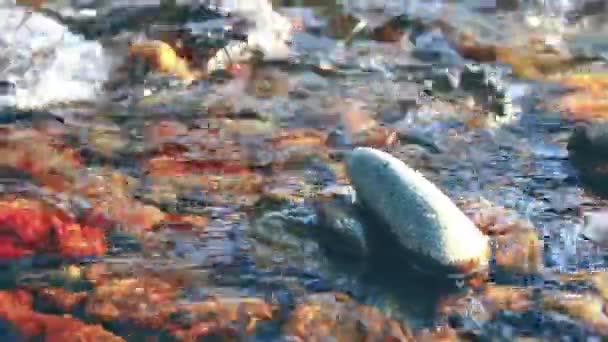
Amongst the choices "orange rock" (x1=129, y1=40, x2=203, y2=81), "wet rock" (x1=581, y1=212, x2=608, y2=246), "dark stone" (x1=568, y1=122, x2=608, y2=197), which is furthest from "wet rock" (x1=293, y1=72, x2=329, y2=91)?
"wet rock" (x1=581, y1=212, x2=608, y2=246)

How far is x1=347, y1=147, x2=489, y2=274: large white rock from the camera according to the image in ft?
12.0

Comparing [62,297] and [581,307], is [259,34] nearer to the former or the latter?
[62,297]

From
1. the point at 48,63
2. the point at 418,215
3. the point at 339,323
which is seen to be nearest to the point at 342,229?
the point at 418,215

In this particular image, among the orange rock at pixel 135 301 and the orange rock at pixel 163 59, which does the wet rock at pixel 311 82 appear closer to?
the orange rock at pixel 163 59

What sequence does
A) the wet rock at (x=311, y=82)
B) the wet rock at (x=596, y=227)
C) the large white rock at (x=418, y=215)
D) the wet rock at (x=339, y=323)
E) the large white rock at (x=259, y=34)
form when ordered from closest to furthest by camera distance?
the wet rock at (x=339, y=323) → the large white rock at (x=418, y=215) → the wet rock at (x=596, y=227) → the wet rock at (x=311, y=82) → the large white rock at (x=259, y=34)

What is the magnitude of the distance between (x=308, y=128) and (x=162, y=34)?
1.86m

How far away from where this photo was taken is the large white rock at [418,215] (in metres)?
3.67

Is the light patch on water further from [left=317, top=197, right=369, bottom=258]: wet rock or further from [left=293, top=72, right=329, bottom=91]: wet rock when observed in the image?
[left=317, top=197, right=369, bottom=258]: wet rock

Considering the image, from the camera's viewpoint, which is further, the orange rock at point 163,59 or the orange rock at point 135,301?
the orange rock at point 163,59

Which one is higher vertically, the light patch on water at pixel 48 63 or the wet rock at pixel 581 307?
the light patch on water at pixel 48 63

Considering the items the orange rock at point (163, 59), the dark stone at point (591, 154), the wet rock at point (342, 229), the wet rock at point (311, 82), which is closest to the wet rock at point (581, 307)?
the wet rock at point (342, 229)

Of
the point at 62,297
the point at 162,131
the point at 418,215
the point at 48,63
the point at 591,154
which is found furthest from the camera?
the point at 48,63

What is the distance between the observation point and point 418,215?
3.76 m

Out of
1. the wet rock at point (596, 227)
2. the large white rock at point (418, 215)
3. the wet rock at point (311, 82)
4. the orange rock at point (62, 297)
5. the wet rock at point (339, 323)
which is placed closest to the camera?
the wet rock at point (339, 323)
